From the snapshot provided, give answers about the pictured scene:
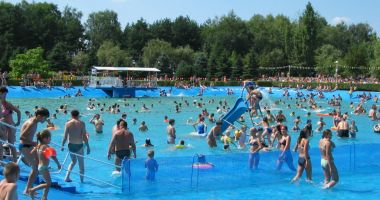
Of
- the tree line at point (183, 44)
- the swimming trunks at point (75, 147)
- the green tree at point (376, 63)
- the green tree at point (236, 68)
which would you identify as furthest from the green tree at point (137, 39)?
the swimming trunks at point (75, 147)

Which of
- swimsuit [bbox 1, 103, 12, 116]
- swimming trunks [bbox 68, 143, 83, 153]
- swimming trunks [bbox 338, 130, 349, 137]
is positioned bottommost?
swimming trunks [bbox 338, 130, 349, 137]

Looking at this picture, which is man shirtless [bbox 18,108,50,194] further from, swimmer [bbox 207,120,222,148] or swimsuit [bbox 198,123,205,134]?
swimsuit [bbox 198,123,205,134]

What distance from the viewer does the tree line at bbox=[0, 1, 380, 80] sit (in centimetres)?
7450

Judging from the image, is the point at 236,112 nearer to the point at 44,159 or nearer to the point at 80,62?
the point at 44,159

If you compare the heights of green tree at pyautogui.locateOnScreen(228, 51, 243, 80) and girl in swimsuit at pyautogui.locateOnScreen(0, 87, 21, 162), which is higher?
green tree at pyautogui.locateOnScreen(228, 51, 243, 80)

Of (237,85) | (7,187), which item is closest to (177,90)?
(237,85)

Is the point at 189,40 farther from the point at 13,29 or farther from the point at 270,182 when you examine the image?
the point at 270,182

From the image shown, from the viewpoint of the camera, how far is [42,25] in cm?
8400

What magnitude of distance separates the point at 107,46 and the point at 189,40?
1774 cm

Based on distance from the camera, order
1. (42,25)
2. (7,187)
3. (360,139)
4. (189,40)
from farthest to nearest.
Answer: (189,40), (42,25), (360,139), (7,187)

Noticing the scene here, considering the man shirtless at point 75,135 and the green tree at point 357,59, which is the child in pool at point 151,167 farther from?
the green tree at point 357,59

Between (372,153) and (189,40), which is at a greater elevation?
(189,40)

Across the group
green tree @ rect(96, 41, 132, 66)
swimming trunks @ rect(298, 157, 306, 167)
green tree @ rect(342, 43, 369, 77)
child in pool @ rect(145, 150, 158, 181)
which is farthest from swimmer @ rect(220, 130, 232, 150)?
green tree @ rect(96, 41, 132, 66)

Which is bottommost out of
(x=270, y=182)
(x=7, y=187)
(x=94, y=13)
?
(x=270, y=182)
